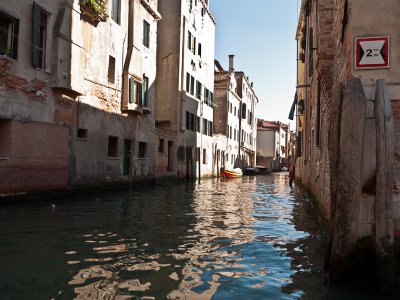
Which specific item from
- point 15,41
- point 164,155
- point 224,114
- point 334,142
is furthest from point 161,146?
point 334,142

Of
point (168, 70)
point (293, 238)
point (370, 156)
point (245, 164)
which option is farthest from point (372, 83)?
point (245, 164)

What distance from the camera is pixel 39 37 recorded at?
12.0m

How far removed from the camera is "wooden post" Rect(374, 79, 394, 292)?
3.76 metres

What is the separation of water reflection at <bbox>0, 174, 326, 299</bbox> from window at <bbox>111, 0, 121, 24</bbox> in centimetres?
→ 1000

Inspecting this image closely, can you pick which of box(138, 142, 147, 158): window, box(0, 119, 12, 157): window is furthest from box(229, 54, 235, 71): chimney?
box(0, 119, 12, 157): window

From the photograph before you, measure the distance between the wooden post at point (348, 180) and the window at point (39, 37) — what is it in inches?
396

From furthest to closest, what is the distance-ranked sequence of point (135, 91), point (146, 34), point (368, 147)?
point (146, 34), point (135, 91), point (368, 147)

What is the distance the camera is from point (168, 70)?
81.3ft

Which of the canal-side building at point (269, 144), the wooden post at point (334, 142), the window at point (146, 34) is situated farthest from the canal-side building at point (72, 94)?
the canal-side building at point (269, 144)

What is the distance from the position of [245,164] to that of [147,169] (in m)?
27.0

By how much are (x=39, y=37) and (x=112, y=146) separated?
6.02 m

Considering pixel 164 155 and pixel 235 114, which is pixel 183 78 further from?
pixel 235 114

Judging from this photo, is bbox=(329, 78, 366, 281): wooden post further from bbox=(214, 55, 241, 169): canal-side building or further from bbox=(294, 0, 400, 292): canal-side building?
bbox=(214, 55, 241, 169): canal-side building

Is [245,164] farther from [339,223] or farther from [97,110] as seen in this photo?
[339,223]
